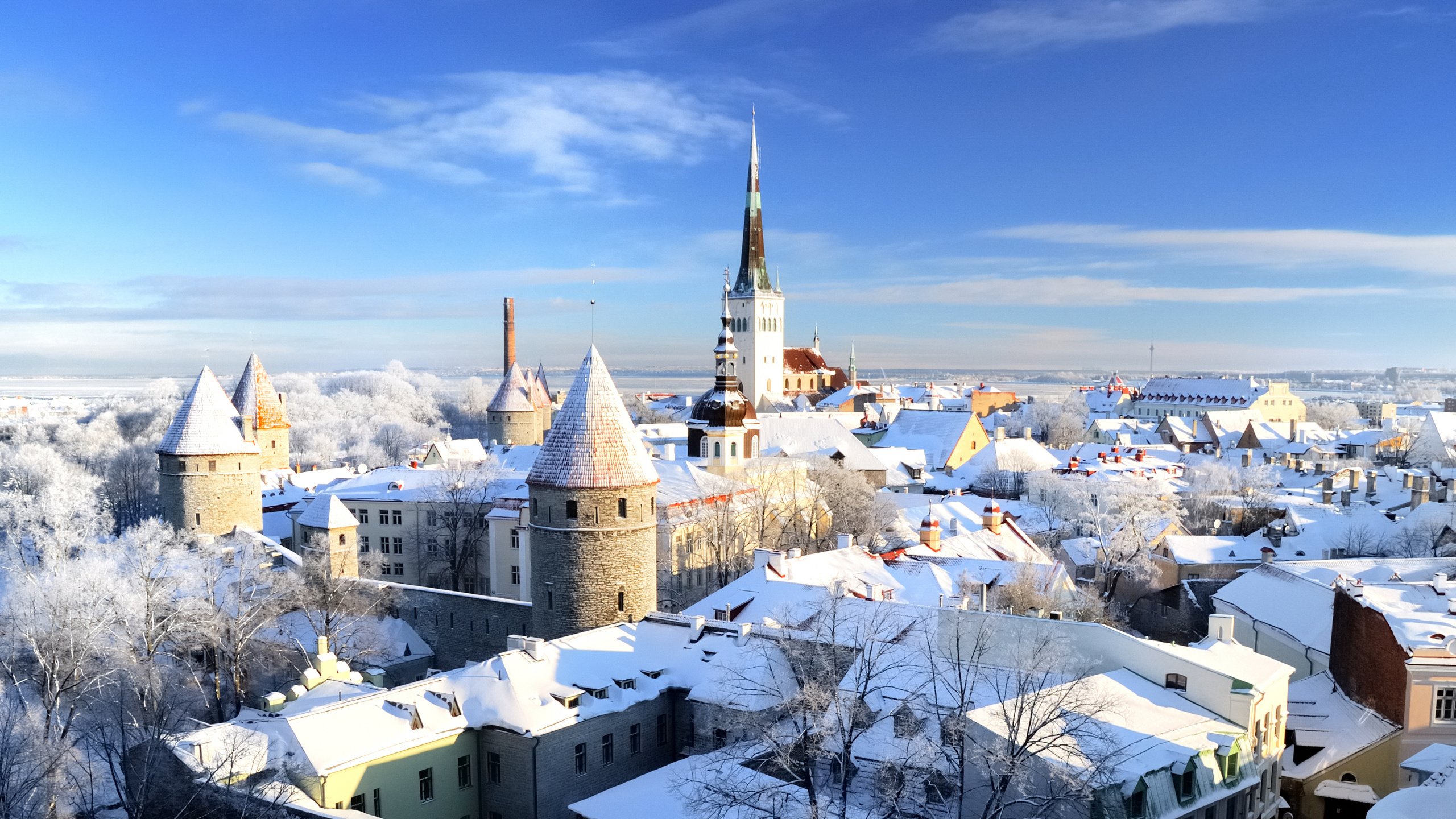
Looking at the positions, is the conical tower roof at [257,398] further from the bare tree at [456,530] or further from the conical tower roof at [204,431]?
the bare tree at [456,530]

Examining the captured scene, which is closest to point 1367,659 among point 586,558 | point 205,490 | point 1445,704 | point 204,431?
point 1445,704

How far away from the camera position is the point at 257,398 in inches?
2189

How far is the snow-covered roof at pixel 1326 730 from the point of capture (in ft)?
77.8

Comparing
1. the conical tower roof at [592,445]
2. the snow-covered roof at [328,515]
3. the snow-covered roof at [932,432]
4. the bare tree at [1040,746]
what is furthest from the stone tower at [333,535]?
the snow-covered roof at [932,432]

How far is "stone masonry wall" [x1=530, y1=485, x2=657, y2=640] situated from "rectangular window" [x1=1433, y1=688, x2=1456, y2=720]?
18.4 m

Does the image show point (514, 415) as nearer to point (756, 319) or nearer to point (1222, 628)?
point (756, 319)

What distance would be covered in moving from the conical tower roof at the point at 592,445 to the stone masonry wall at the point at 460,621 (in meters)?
5.18

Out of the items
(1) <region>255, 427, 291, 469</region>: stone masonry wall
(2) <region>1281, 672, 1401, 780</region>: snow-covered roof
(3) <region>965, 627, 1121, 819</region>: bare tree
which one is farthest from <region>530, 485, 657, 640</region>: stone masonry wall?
(1) <region>255, 427, 291, 469</region>: stone masonry wall

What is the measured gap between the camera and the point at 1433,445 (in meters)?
86.0

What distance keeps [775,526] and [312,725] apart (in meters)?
28.7

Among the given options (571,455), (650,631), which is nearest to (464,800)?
(650,631)

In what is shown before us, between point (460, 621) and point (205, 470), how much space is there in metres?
13.9

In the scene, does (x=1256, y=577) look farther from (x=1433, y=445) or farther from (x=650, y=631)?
(x=1433, y=445)

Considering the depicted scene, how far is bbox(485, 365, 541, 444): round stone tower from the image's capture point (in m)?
71.2
